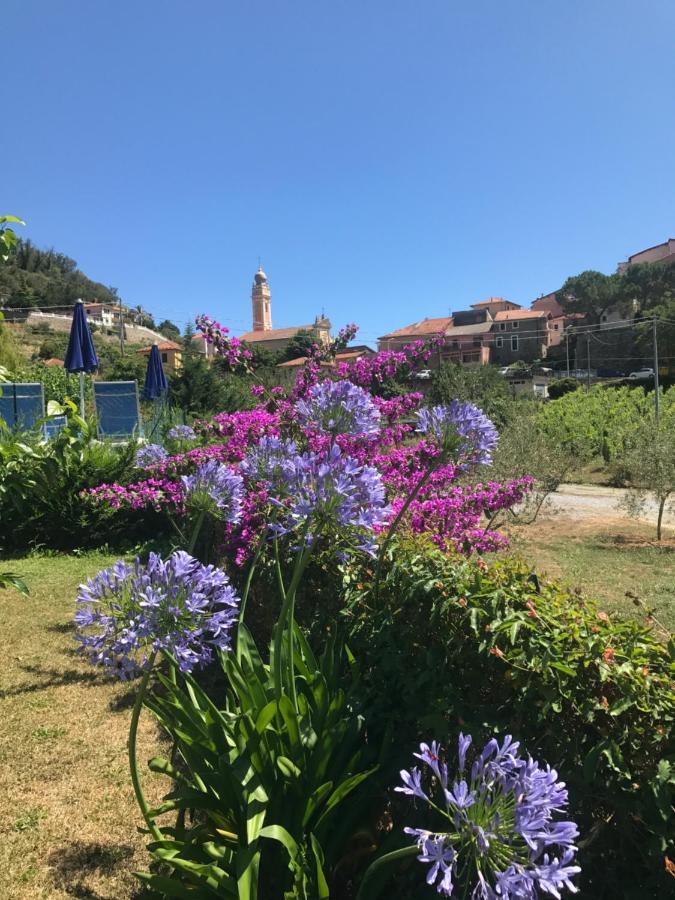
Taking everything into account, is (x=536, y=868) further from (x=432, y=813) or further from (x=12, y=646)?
(x=12, y=646)

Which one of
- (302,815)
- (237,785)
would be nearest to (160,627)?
(237,785)

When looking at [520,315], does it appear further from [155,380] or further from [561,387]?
[155,380]

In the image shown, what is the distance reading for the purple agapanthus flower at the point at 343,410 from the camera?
2.23m

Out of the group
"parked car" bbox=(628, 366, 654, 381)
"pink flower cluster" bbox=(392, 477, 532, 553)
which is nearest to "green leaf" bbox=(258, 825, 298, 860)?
"pink flower cluster" bbox=(392, 477, 532, 553)

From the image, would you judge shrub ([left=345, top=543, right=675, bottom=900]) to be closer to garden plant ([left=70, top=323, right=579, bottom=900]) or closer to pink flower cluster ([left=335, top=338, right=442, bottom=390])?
→ garden plant ([left=70, top=323, right=579, bottom=900])

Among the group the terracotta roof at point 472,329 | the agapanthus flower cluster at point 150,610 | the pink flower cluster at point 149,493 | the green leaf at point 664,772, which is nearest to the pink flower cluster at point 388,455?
the pink flower cluster at point 149,493

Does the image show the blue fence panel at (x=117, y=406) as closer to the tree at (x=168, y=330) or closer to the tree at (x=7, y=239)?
the tree at (x=7, y=239)

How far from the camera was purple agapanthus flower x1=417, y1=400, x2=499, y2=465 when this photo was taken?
6.83 ft

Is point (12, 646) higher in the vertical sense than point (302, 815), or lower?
lower

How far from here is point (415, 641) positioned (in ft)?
7.48

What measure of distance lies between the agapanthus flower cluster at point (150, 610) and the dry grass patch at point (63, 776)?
1.14 meters

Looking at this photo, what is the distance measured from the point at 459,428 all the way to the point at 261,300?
4820 inches

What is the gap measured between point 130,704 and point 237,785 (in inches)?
89.5

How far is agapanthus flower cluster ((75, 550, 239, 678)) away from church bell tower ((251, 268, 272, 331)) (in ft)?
387
